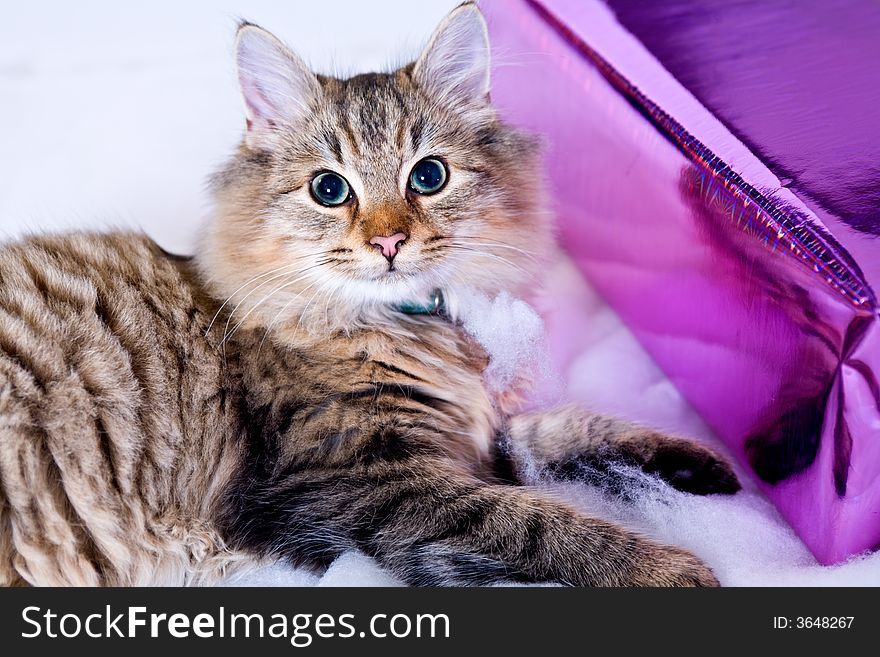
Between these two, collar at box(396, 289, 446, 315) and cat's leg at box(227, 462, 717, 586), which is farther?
collar at box(396, 289, 446, 315)

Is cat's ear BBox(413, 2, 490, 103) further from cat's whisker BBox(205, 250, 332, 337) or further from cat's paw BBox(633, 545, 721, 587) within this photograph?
cat's paw BBox(633, 545, 721, 587)

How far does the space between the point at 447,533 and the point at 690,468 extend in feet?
1.90

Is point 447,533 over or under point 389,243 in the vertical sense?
under

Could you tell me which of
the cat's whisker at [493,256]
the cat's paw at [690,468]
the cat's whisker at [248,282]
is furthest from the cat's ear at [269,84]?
the cat's paw at [690,468]

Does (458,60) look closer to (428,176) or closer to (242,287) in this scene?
(428,176)

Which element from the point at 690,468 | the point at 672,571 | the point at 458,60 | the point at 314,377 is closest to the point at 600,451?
the point at 690,468

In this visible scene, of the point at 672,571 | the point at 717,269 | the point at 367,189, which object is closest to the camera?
the point at 672,571

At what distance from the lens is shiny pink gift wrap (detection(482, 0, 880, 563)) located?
140cm

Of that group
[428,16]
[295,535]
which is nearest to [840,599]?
[295,535]

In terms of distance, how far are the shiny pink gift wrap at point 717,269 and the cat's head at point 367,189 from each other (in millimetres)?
319

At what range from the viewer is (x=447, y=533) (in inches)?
56.6

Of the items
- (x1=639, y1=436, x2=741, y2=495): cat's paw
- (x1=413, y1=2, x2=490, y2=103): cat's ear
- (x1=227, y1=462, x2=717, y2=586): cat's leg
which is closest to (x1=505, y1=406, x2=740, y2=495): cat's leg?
(x1=639, y1=436, x2=741, y2=495): cat's paw

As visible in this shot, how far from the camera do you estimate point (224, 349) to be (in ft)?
5.39

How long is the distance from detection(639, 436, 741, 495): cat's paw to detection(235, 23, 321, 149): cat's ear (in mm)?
976
